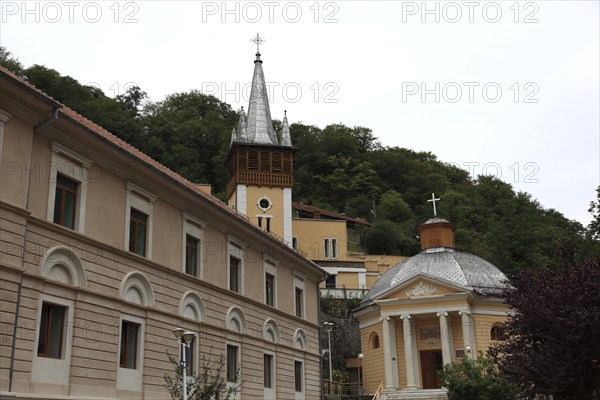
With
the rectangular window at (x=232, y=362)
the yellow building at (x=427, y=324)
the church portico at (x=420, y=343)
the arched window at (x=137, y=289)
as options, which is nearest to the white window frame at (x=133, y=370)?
the arched window at (x=137, y=289)

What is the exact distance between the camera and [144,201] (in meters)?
20.1

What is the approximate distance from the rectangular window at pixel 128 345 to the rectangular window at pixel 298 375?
11.3 m

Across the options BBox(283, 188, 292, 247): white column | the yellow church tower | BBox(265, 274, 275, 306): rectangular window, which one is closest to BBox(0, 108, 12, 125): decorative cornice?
BBox(265, 274, 275, 306): rectangular window

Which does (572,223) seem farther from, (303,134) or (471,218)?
(303,134)

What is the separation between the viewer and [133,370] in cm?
1845

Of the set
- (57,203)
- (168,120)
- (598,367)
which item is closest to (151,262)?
(57,203)

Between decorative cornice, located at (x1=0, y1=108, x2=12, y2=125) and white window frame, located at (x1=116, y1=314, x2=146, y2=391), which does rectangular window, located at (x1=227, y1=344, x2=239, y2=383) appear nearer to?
white window frame, located at (x1=116, y1=314, x2=146, y2=391)

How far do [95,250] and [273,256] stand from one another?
37.8 feet

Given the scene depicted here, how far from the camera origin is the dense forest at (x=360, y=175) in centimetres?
6731

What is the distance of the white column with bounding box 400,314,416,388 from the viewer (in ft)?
132

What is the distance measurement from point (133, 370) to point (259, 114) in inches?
1869

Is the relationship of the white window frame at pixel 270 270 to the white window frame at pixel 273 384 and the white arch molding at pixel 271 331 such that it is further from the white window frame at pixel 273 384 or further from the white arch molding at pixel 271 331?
the white window frame at pixel 273 384

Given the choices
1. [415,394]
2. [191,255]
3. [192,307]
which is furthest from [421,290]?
[192,307]

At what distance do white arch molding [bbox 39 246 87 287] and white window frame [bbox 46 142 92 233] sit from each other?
2.42 feet
